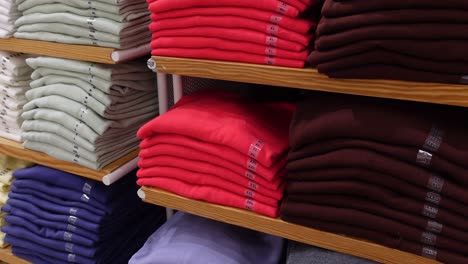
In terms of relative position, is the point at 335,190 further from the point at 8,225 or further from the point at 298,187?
the point at 8,225

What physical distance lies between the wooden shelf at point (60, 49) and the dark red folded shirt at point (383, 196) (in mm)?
583

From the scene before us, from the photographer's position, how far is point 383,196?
799mm

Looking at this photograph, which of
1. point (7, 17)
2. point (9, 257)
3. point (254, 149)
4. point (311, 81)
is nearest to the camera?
point (311, 81)

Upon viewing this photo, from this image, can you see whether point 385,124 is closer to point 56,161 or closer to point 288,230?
point 288,230

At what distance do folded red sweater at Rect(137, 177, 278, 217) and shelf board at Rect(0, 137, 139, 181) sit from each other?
198 mm

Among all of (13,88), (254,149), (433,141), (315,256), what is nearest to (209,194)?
(254,149)

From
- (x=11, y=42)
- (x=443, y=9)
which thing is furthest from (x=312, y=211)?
(x=11, y=42)

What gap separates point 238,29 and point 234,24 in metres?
0.01

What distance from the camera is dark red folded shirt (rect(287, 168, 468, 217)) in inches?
29.9

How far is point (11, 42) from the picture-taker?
122 centimetres

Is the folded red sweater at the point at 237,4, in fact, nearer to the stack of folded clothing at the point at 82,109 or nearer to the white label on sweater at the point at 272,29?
the white label on sweater at the point at 272,29

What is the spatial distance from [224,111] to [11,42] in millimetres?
674

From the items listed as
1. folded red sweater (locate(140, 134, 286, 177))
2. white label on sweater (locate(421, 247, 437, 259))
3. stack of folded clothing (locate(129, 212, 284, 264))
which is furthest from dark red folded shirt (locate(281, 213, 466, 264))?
stack of folded clothing (locate(129, 212, 284, 264))

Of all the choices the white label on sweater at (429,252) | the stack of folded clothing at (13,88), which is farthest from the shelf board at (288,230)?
the stack of folded clothing at (13,88)
